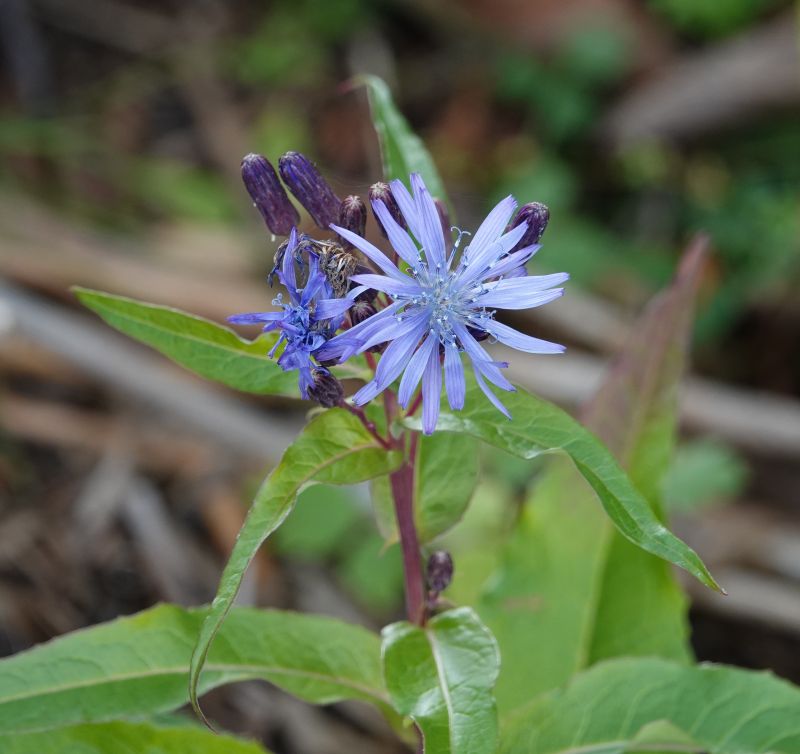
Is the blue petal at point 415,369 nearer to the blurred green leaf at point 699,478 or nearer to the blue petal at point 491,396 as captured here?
the blue petal at point 491,396

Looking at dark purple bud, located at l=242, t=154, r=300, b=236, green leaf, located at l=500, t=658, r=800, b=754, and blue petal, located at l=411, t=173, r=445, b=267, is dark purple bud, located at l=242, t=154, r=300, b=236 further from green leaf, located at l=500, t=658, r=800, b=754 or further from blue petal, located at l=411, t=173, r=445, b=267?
green leaf, located at l=500, t=658, r=800, b=754

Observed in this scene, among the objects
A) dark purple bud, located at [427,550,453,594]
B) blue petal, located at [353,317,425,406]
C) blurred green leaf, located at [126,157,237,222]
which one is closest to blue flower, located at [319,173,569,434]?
Result: blue petal, located at [353,317,425,406]

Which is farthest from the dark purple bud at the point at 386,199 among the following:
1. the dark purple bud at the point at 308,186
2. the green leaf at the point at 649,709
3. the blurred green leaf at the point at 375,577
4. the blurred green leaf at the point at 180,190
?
the blurred green leaf at the point at 180,190

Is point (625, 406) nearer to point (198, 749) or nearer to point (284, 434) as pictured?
point (198, 749)

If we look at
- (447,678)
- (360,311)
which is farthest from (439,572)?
(360,311)

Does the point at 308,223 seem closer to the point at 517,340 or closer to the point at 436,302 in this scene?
the point at 436,302

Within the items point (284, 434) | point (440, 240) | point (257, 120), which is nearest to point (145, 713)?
point (440, 240)
